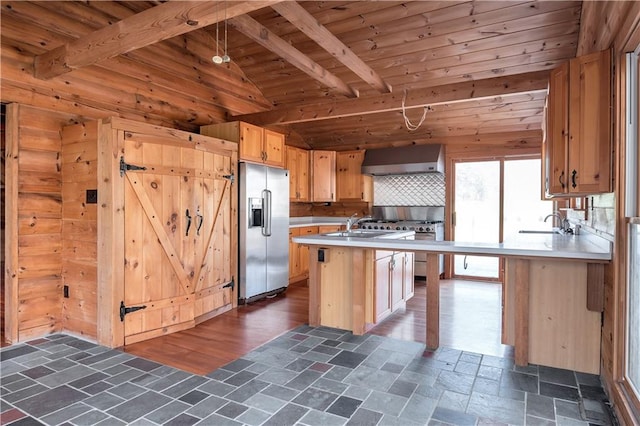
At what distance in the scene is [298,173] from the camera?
652 centimetres

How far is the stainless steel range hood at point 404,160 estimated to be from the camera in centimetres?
605

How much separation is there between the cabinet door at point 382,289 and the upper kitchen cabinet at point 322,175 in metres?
3.15

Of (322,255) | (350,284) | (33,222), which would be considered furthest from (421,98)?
(33,222)

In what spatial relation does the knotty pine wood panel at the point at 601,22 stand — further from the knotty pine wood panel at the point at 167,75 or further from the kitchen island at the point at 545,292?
the knotty pine wood panel at the point at 167,75

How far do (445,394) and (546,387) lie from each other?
0.73 meters

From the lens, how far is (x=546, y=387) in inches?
98.0

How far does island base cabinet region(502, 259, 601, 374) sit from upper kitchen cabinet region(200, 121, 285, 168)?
3302mm

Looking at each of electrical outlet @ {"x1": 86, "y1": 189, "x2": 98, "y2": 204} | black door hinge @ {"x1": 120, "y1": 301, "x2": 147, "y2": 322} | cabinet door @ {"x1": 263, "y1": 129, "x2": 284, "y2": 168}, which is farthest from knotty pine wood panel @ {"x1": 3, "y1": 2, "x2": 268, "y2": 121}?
black door hinge @ {"x1": 120, "y1": 301, "x2": 147, "y2": 322}

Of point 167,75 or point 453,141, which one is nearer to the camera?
point 167,75

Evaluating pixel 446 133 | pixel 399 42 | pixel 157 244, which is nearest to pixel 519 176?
pixel 446 133

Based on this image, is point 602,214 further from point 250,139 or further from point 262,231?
point 250,139

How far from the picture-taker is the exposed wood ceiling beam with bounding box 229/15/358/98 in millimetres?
3562

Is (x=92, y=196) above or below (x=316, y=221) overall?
above

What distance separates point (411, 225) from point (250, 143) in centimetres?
308
